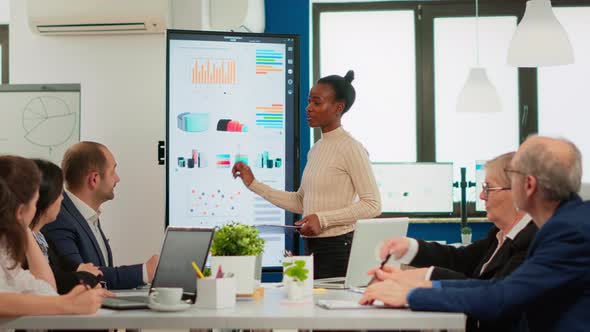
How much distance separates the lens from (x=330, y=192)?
4090 millimetres

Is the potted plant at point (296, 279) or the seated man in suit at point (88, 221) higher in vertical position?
the seated man in suit at point (88, 221)

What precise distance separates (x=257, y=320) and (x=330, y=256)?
1676 millimetres

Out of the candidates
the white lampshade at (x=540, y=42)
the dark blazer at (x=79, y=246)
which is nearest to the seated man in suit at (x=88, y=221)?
the dark blazer at (x=79, y=246)

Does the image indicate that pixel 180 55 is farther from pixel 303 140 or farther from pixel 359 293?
pixel 359 293

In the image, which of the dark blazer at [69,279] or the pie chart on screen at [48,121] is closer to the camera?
the dark blazer at [69,279]

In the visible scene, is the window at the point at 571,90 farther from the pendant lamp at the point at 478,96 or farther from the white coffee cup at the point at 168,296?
the white coffee cup at the point at 168,296

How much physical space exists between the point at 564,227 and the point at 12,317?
1.51 metres

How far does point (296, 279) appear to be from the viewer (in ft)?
9.10

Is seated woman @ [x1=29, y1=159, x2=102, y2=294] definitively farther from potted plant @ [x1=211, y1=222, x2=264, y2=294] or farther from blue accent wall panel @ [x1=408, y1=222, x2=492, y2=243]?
blue accent wall panel @ [x1=408, y1=222, x2=492, y2=243]

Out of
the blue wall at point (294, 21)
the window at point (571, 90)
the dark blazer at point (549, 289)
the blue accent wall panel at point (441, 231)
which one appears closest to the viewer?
the dark blazer at point (549, 289)

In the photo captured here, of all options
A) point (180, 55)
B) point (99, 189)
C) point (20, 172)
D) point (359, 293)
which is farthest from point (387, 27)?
point (20, 172)

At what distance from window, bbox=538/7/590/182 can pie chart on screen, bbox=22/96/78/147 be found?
424 centimetres

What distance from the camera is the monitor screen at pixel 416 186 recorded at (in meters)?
7.32

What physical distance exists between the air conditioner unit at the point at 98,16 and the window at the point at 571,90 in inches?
153
